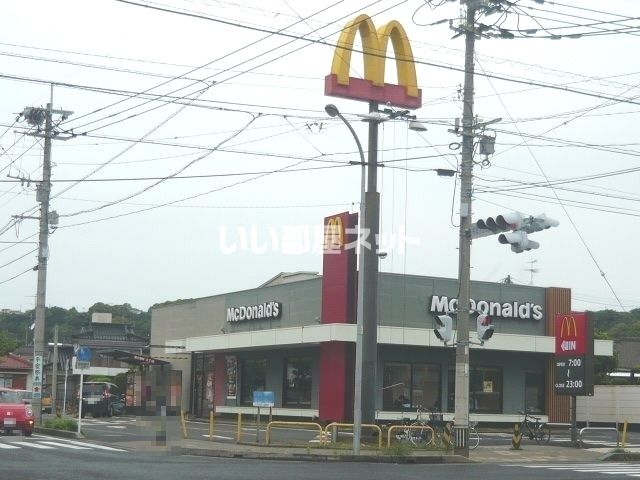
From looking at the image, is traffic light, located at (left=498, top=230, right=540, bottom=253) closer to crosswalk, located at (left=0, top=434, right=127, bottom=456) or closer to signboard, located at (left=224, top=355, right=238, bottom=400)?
crosswalk, located at (left=0, top=434, right=127, bottom=456)

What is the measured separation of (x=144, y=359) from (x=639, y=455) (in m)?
21.9

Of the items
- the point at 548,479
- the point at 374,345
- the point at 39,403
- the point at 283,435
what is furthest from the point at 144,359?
the point at 548,479

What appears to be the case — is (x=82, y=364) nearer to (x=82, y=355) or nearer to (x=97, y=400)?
(x=82, y=355)

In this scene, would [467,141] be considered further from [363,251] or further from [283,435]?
[283,435]

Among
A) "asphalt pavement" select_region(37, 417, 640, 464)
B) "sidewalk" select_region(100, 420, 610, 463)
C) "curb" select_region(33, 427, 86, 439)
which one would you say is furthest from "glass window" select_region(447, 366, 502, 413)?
"curb" select_region(33, 427, 86, 439)

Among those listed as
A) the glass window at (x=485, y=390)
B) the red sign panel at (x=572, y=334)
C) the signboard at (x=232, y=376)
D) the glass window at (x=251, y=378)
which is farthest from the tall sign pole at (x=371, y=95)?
the signboard at (x=232, y=376)

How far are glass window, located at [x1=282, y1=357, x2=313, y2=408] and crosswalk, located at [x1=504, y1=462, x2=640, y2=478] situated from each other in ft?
58.8

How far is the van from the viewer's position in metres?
49.8

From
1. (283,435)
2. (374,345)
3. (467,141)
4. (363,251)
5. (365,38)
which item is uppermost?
(365,38)

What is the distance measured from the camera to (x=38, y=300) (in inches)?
1460

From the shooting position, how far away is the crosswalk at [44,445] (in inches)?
1031

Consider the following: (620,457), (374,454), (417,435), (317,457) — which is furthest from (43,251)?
(620,457)

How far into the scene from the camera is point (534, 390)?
45031mm

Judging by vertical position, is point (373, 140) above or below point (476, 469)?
above
